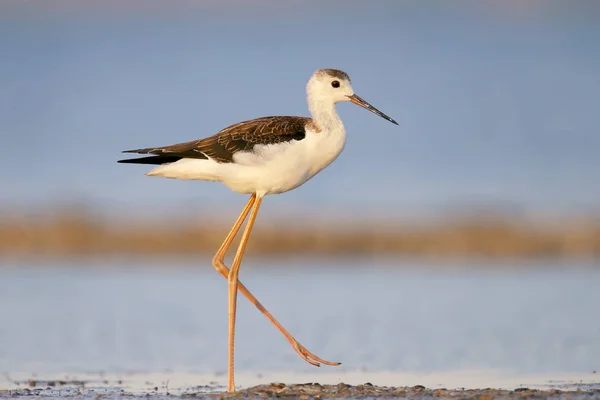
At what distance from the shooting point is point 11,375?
39.2 feet

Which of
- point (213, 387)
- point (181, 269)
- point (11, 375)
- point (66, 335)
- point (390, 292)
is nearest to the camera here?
point (213, 387)

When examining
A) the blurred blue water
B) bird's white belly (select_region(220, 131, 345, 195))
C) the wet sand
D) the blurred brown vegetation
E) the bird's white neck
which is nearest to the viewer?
the wet sand

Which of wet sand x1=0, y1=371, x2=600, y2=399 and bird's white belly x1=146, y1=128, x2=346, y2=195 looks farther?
bird's white belly x1=146, y1=128, x2=346, y2=195

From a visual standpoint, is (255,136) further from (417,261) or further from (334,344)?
(417,261)

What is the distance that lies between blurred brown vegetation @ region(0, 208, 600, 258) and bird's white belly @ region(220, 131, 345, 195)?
14.6m

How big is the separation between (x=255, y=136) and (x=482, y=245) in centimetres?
1615

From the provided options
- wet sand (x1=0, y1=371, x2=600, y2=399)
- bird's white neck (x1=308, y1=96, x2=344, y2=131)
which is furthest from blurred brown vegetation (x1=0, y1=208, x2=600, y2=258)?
bird's white neck (x1=308, y1=96, x2=344, y2=131)

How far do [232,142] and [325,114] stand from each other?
98 cm

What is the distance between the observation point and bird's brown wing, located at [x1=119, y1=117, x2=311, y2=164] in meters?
11.1

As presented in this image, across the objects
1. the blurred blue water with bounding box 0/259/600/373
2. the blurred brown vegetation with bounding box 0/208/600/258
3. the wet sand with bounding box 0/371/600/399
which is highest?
the blurred brown vegetation with bounding box 0/208/600/258

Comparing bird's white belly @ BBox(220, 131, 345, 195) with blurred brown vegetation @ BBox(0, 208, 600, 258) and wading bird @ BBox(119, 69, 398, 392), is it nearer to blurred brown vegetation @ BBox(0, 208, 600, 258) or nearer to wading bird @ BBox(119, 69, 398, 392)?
wading bird @ BBox(119, 69, 398, 392)

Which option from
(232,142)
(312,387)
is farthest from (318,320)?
(312,387)

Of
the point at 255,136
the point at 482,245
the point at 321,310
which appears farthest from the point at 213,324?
the point at 482,245

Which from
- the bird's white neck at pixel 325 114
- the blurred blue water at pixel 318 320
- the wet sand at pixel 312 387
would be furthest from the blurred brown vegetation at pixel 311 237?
the bird's white neck at pixel 325 114
